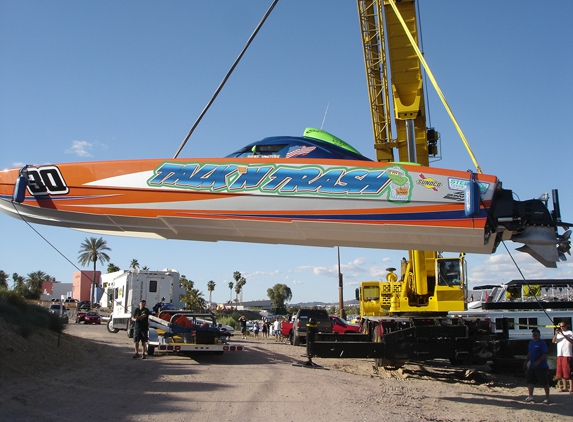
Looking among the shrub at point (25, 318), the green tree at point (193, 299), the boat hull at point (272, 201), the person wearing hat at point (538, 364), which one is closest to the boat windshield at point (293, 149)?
the boat hull at point (272, 201)

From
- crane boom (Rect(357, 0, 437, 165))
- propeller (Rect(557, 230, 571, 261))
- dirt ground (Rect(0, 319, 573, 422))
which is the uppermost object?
crane boom (Rect(357, 0, 437, 165))

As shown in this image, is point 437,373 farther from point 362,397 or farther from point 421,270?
point 362,397

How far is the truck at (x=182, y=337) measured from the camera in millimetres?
11281

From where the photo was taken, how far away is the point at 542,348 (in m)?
8.63

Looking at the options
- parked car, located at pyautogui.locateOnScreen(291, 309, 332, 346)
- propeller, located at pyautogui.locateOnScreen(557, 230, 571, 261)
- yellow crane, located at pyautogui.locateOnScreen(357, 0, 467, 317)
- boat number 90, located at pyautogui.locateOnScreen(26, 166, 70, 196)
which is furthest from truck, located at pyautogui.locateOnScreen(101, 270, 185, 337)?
propeller, located at pyautogui.locateOnScreen(557, 230, 571, 261)

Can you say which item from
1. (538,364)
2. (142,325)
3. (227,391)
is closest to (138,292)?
(142,325)

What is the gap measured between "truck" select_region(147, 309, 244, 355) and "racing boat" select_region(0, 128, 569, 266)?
4170mm

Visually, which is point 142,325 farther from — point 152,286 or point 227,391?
point 152,286

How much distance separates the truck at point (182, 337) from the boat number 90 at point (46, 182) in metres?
4.69

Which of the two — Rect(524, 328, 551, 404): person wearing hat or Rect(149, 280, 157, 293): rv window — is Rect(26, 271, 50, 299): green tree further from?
Rect(524, 328, 551, 404): person wearing hat

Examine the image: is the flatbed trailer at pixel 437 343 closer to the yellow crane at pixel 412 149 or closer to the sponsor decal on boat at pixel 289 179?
the yellow crane at pixel 412 149

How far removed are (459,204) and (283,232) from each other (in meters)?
2.55

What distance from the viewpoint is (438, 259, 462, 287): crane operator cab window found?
434 inches

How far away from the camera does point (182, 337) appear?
1156 cm
